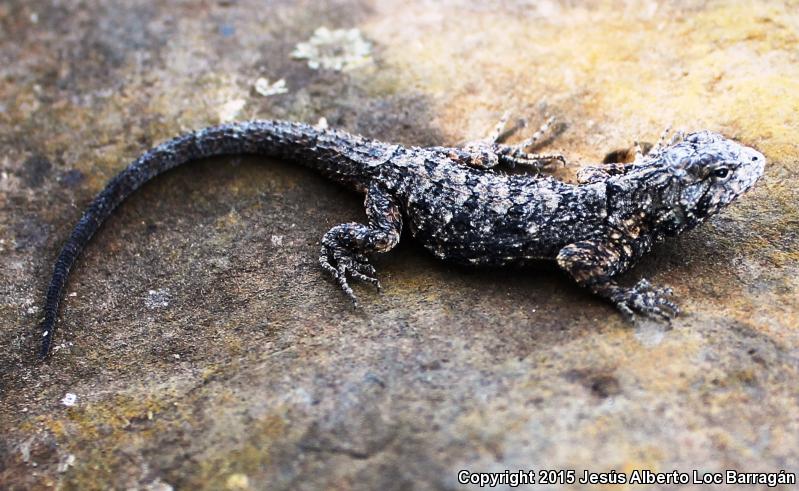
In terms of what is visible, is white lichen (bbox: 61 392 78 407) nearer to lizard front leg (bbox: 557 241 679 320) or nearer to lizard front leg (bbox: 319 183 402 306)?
lizard front leg (bbox: 319 183 402 306)

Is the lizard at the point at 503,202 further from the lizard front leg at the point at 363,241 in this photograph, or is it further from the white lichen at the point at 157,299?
the white lichen at the point at 157,299

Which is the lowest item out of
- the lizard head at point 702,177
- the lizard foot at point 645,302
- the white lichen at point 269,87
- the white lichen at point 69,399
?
the white lichen at point 69,399

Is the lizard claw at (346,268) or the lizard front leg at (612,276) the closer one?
the lizard front leg at (612,276)

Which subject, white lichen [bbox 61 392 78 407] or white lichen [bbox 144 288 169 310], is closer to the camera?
white lichen [bbox 61 392 78 407]

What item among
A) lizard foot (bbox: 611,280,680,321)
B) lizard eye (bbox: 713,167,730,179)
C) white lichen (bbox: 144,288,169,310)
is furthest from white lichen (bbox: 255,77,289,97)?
lizard eye (bbox: 713,167,730,179)

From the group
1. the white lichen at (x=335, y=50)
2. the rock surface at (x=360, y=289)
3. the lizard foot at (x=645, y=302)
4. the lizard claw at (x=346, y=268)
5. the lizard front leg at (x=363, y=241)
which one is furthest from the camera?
the white lichen at (x=335, y=50)

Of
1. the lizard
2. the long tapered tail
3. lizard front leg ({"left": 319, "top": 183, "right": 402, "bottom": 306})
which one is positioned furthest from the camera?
the long tapered tail

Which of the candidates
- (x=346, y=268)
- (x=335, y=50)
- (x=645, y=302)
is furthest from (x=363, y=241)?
(x=335, y=50)

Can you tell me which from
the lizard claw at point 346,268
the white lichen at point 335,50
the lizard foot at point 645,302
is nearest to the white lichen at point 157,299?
the lizard claw at point 346,268

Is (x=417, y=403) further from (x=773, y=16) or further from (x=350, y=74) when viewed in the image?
(x=773, y=16)
